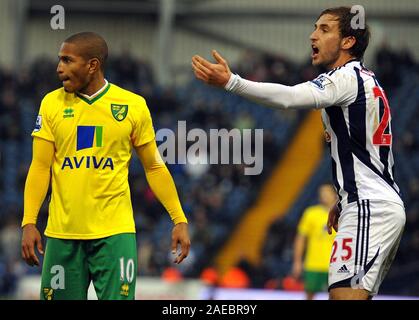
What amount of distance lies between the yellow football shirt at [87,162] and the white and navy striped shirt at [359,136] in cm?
120

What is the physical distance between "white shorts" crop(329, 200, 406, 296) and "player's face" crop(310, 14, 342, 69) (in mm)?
811

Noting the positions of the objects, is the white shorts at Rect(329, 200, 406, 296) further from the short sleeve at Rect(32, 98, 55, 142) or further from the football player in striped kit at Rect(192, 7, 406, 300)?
the short sleeve at Rect(32, 98, 55, 142)

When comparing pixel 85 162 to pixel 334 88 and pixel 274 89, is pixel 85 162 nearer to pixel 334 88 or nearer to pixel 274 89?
pixel 274 89

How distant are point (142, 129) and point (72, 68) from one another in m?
0.53

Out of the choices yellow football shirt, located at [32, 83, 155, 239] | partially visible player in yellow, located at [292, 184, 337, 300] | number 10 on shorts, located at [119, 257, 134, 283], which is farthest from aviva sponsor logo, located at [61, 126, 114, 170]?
partially visible player in yellow, located at [292, 184, 337, 300]

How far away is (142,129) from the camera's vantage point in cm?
610

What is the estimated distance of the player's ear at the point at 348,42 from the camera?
5754mm

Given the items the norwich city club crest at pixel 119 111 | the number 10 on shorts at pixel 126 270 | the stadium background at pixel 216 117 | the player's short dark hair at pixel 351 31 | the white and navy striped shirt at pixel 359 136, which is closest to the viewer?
the white and navy striped shirt at pixel 359 136

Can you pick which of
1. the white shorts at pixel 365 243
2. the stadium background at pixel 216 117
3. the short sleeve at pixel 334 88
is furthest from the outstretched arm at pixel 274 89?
the stadium background at pixel 216 117

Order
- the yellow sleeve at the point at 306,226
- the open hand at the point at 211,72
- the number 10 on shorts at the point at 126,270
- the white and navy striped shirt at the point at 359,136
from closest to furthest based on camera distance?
the open hand at the point at 211,72, the white and navy striped shirt at the point at 359,136, the number 10 on shorts at the point at 126,270, the yellow sleeve at the point at 306,226

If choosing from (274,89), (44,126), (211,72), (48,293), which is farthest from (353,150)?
(48,293)

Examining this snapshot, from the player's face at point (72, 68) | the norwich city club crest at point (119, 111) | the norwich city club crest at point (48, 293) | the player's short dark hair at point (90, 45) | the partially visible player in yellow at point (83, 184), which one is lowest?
the norwich city club crest at point (48, 293)

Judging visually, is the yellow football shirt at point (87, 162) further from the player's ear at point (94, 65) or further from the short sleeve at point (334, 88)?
the short sleeve at point (334, 88)

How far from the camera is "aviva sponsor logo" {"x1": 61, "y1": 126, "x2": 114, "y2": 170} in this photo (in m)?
5.92
